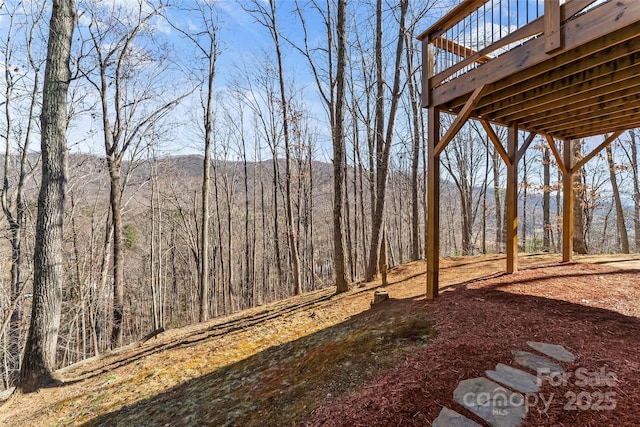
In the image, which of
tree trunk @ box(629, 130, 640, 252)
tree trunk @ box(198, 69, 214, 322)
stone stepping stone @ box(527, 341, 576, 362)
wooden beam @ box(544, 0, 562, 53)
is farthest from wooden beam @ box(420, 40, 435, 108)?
tree trunk @ box(629, 130, 640, 252)

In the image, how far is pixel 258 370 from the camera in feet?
10.8

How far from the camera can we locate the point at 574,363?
6.82 feet

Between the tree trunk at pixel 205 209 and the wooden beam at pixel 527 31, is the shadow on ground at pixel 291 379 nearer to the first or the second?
the wooden beam at pixel 527 31

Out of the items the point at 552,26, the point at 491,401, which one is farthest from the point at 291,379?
the point at 552,26

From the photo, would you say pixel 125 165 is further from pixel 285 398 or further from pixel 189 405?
pixel 285 398

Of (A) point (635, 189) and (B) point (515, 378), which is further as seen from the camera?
(A) point (635, 189)

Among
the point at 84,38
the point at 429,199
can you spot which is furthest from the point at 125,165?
the point at 429,199

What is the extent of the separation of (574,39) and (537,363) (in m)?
2.79

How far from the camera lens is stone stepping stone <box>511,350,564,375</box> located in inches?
78.6

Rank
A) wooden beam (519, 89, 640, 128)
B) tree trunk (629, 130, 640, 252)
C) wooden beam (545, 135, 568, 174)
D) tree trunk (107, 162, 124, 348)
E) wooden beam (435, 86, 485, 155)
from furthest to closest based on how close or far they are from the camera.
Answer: tree trunk (629, 130, 640, 252), tree trunk (107, 162, 124, 348), wooden beam (545, 135, 568, 174), wooden beam (519, 89, 640, 128), wooden beam (435, 86, 485, 155)

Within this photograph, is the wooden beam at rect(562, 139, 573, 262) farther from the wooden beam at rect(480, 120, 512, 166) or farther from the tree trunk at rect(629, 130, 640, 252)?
the tree trunk at rect(629, 130, 640, 252)

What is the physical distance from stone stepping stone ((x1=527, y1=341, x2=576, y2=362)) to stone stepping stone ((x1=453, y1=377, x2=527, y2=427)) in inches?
28.7

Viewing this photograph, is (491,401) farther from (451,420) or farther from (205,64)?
(205,64)

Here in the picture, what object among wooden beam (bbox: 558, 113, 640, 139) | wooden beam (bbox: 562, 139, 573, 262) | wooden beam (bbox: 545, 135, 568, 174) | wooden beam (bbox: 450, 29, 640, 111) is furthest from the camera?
wooden beam (bbox: 562, 139, 573, 262)
